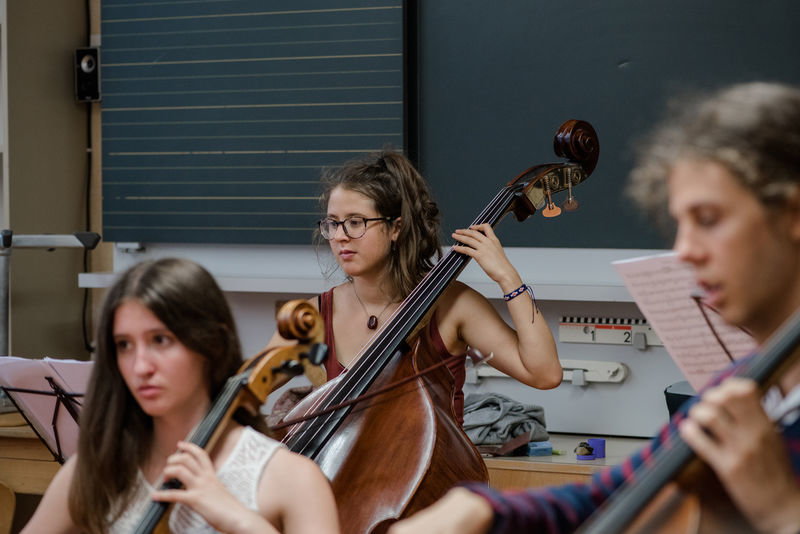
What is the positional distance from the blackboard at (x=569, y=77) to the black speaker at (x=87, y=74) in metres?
1.03

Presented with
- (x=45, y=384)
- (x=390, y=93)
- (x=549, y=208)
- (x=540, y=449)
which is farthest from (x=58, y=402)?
(x=390, y=93)

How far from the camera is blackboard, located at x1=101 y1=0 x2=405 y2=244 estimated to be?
9.05 ft

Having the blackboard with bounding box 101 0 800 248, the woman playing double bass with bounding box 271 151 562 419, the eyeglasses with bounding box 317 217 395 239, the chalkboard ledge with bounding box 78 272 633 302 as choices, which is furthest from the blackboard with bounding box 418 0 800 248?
the eyeglasses with bounding box 317 217 395 239

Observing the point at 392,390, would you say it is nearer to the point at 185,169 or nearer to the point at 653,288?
the point at 653,288

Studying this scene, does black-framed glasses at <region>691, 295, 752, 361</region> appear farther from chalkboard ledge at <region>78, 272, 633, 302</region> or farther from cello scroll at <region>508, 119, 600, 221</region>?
chalkboard ledge at <region>78, 272, 633, 302</region>

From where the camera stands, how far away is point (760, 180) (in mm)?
721

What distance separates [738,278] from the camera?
0.72 m

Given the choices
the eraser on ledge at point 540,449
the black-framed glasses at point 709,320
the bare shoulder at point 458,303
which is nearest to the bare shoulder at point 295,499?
the black-framed glasses at point 709,320

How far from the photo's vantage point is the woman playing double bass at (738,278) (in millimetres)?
660

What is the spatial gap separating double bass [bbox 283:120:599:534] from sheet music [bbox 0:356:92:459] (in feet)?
1.77

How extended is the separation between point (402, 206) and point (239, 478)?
96cm

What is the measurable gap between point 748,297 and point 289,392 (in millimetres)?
1315

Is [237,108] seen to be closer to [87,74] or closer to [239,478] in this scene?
[87,74]

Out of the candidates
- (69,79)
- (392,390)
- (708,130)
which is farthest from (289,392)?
(69,79)
